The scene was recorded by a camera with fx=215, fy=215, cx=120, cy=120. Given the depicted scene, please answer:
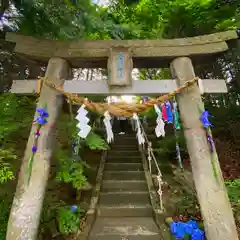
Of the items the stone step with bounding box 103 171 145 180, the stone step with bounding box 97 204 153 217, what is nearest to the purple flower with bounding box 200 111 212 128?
the stone step with bounding box 97 204 153 217

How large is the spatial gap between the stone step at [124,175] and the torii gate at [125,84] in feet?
10.3

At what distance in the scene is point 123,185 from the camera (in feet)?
17.7

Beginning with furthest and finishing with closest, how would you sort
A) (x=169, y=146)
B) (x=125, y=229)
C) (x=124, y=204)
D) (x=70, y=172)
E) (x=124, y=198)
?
(x=169, y=146), (x=124, y=198), (x=124, y=204), (x=125, y=229), (x=70, y=172)

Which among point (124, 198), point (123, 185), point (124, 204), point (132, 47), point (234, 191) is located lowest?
point (124, 204)

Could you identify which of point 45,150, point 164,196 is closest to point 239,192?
point 164,196

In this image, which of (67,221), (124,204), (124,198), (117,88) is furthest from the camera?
(124,198)

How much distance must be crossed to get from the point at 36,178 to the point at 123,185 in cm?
300

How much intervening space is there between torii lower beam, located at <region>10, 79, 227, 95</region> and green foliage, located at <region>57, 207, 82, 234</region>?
6.19ft

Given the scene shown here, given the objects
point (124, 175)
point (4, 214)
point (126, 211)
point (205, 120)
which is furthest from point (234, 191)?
point (4, 214)

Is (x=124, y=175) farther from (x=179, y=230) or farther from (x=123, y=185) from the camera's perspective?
(x=179, y=230)

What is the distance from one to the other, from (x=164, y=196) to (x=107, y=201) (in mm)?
1313

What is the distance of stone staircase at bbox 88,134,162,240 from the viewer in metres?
3.71

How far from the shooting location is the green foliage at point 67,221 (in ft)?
10.6

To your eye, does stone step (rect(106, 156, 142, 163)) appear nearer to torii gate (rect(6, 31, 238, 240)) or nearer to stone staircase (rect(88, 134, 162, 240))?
stone staircase (rect(88, 134, 162, 240))
